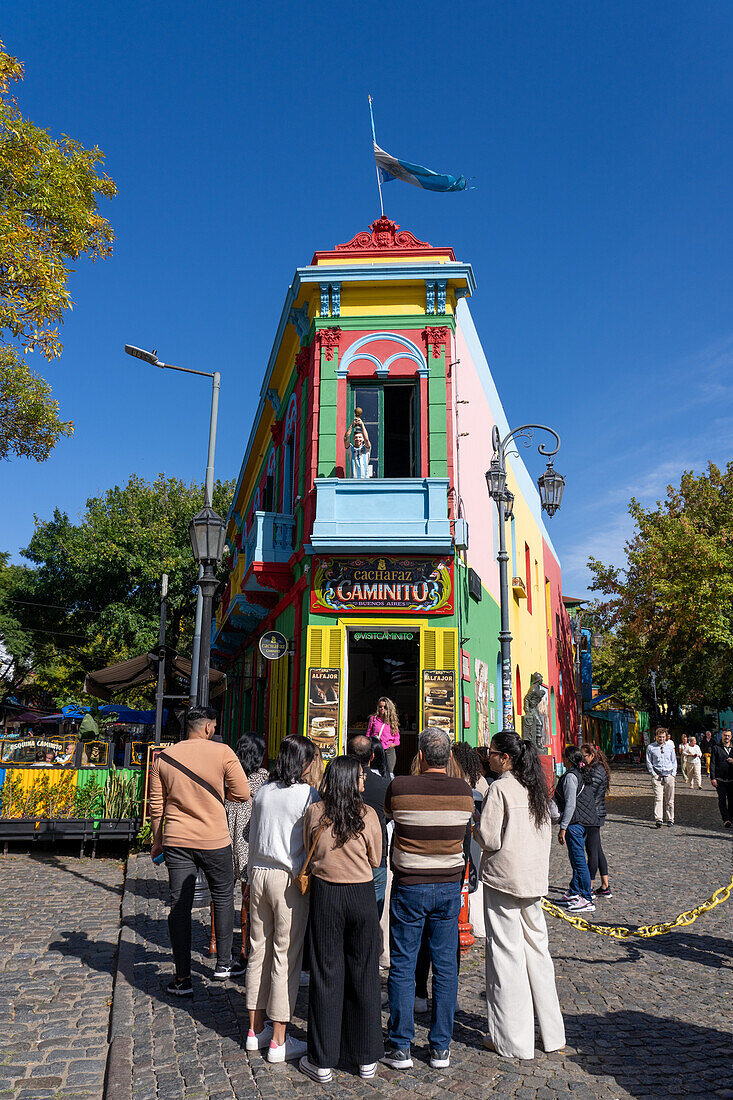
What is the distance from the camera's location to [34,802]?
36.5ft

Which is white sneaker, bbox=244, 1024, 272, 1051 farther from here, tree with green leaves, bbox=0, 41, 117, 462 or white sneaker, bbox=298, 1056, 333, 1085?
tree with green leaves, bbox=0, 41, 117, 462

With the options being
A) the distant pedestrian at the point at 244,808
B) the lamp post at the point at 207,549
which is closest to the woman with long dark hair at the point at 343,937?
the distant pedestrian at the point at 244,808

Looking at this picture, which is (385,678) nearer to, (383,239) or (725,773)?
(725,773)

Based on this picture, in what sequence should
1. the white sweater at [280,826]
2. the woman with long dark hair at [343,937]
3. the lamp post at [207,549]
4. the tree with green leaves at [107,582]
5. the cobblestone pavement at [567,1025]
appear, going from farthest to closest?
1. the tree with green leaves at [107,582]
2. the lamp post at [207,549]
3. the white sweater at [280,826]
4. the woman with long dark hair at [343,937]
5. the cobblestone pavement at [567,1025]

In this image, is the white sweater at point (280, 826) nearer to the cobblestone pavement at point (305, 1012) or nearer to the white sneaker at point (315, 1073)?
the white sneaker at point (315, 1073)

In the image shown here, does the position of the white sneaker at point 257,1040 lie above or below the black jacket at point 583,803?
below

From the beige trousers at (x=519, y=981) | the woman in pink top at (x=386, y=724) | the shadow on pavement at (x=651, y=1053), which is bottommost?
the shadow on pavement at (x=651, y=1053)

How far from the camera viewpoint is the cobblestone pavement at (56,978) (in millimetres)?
4460

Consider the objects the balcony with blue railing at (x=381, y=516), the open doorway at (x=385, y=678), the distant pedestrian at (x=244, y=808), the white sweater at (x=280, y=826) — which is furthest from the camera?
the open doorway at (x=385, y=678)

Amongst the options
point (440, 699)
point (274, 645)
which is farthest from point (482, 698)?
point (274, 645)

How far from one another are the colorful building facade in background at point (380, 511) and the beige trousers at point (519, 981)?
704 centimetres

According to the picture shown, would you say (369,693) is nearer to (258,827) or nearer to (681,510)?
(258,827)

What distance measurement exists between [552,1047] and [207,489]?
8530 mm

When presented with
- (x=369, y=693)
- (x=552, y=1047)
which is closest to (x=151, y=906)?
(x=552, y=1047)
